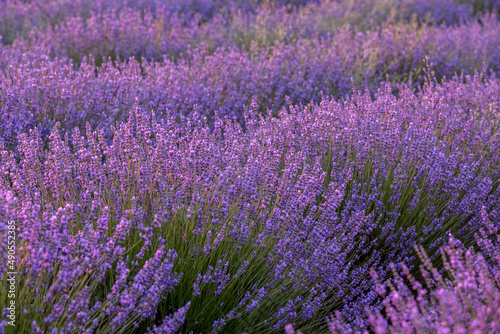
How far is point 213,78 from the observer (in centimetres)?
447

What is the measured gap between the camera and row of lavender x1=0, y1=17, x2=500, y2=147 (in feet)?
11.2

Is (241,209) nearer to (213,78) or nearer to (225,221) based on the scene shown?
(225,221)

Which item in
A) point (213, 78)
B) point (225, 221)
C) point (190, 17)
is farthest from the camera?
point (190, 17)

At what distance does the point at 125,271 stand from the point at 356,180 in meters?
1.56

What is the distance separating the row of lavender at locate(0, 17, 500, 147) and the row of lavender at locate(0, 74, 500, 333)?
0.73m

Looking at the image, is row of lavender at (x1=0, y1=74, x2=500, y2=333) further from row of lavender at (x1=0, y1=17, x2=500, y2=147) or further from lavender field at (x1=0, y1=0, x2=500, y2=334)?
row of lavender at (x1=0, y1=17, x2=500, y2=147)

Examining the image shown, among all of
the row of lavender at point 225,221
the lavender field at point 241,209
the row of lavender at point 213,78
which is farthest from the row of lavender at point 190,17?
the row of lavender at point 225,221

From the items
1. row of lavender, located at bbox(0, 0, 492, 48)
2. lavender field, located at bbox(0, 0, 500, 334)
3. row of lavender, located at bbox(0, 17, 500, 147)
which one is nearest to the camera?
lavender field, located at bbox(0, 0, 500, 334)

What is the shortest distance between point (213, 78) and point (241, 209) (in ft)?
8.20

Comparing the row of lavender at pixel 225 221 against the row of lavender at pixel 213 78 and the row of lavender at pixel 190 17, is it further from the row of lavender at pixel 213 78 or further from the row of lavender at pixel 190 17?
the row of lavender at pixel 190 17

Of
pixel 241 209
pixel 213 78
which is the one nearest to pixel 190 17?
pixel 213 78

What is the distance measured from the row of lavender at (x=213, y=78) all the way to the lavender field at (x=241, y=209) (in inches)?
1.0

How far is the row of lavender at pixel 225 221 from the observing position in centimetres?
167

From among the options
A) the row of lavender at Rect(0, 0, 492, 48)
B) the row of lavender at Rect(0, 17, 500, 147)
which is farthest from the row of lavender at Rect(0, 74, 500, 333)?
the row of lavender at Rect(0, 0, 492, 48)
